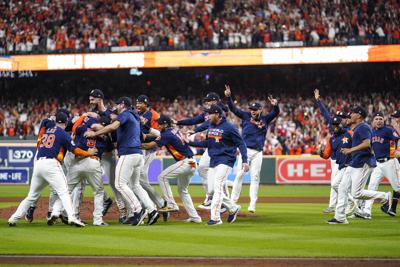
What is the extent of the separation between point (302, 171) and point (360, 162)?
14.8 m

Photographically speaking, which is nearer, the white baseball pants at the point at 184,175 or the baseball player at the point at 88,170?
the baseball player at the point at 88,170

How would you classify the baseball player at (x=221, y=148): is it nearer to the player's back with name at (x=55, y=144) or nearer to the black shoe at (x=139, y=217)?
the black shoe at (x=139, y=217)

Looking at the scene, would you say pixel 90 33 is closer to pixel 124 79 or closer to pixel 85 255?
pixel 124 79

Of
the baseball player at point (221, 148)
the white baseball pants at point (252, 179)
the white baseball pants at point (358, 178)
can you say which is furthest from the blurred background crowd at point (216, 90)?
the baseball player at point (221, 148)

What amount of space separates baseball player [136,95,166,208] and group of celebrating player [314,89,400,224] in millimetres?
3289

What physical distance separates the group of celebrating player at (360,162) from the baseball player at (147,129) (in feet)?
10.8

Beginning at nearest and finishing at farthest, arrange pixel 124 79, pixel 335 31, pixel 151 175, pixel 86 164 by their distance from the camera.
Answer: pixel 86 164 < pixel 151 175 < pixel 335 31 < pixel 124 79

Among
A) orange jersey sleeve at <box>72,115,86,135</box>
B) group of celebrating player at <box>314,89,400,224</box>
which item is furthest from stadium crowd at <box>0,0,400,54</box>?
orange jersey sleeve at <box>72,115,86,135</box>

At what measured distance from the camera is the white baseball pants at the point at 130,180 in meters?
13.2

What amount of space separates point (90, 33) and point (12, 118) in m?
5.46

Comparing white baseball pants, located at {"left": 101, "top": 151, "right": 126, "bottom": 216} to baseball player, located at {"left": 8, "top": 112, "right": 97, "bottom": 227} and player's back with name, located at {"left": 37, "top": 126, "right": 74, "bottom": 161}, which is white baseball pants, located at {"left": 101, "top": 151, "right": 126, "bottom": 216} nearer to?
baseball player, located at {"left": 8, "top": 112, "right": 97, "bottom": 227}

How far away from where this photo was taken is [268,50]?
34.7 meters

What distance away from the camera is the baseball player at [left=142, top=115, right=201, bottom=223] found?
1409cm

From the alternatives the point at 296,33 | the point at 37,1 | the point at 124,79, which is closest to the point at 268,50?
the point at 296,33
